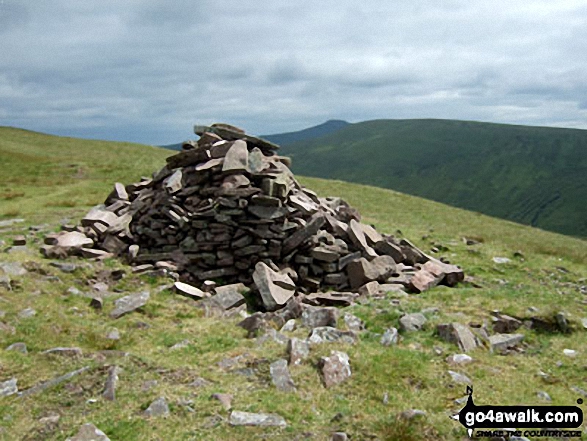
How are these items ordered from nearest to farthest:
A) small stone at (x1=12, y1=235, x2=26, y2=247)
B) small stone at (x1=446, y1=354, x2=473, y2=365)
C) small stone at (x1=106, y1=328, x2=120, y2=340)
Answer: small stone at (x1=446, y1=354, x2=473, y2=365), small stone at (x1=106, y1=328, x2=120, y2=340), small stone at (x1=12, y1=235, x2=26, y2=247)

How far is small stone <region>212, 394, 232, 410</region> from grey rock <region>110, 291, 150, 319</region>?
5656mm

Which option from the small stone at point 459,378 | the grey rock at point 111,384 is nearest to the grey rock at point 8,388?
the grey rock at point 111,384

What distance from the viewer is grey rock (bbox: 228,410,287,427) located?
7.06m

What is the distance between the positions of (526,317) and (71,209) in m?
26.2

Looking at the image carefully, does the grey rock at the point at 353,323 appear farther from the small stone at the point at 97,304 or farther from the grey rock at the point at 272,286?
the small stone at the point at 97,304

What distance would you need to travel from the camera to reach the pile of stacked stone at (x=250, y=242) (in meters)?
16.1

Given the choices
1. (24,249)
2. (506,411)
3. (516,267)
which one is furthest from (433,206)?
(506,411)

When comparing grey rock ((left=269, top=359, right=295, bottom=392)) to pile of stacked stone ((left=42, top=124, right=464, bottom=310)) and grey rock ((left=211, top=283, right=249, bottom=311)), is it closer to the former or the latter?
grey rock ((left=211, top=283, right=249, bottom=311))

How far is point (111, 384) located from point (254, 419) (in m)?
2.65

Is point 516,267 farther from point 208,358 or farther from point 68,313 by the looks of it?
point 68,313

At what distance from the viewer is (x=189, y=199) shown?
1783 centimetres

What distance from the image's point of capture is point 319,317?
1164 cm

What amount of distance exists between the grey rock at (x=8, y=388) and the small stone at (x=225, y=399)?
3.53 m

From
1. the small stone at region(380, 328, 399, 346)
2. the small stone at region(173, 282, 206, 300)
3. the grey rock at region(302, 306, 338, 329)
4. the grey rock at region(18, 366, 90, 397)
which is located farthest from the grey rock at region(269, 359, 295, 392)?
the small stone at region(173, 282, 206, 300)
